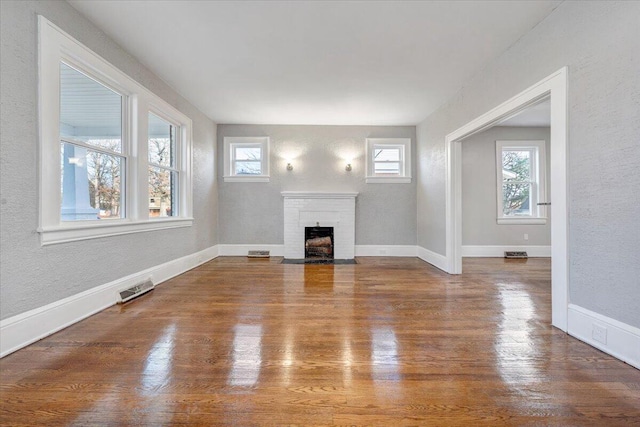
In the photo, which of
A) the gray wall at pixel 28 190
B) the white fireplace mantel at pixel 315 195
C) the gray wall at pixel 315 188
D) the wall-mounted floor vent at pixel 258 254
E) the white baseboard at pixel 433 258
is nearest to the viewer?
the gray wall at pixel 28 190

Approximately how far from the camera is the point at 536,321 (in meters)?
2.42

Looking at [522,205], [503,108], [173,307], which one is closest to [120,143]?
[173,307]

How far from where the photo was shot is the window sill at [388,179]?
5.68 m

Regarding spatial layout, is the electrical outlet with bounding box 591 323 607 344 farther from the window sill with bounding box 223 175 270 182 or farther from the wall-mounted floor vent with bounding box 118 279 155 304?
the window sill with bounding box 223 175 270 182

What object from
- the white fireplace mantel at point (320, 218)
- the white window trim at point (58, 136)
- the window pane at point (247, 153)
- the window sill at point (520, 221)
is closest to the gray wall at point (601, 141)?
the white fireplace mantel at point (320, 218)

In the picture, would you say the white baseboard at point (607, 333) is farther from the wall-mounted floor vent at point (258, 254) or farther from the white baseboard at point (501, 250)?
the wall-mounted floor vent at point (258, 254)

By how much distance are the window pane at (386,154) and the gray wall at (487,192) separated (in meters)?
1.34

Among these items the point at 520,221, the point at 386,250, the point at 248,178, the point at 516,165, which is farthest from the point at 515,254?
the point at 248,178

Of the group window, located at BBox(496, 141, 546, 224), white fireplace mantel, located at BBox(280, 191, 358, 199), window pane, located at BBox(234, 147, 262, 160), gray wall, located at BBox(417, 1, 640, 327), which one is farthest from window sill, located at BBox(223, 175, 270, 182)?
window, located at BBox(496, 141, 546, 224)

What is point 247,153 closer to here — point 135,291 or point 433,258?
point 135,291

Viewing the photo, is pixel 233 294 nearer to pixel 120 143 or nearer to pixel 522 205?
pixel 120 143

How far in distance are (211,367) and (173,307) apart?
1331 mm

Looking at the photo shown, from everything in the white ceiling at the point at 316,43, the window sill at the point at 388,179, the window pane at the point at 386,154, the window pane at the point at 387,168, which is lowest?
the window sill at the point at 388,179

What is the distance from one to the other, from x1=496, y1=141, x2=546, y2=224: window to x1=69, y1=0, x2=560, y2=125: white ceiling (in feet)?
7.93
